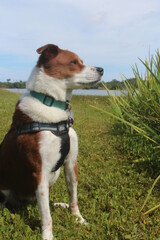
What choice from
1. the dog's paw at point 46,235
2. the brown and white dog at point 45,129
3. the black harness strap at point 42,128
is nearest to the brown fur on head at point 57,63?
the brown and white dog at point 45,129

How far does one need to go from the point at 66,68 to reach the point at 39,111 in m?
0.48

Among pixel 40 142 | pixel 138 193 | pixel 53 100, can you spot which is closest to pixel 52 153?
pixel 40 142

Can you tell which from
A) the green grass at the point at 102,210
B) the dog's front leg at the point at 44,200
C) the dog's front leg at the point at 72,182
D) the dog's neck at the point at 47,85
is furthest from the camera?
the dog's front leg at the point at 72,182

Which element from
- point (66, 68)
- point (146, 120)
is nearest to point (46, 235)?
point (66, 68)

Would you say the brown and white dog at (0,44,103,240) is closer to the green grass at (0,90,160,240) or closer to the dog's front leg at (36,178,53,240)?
the dog's front leg at (36,178,53,240)

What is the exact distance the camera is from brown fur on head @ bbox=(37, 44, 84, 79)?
98.0 inches

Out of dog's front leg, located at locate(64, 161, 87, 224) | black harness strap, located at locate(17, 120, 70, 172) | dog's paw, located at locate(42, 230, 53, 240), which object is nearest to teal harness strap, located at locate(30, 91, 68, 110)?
black harness strap, located at locate(17, 120, 70, 172)

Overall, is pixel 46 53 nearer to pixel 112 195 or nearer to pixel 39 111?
pixel 39 111

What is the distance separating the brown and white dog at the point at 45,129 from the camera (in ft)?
7.77

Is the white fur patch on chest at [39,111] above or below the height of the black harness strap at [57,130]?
above

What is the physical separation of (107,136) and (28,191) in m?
4.34

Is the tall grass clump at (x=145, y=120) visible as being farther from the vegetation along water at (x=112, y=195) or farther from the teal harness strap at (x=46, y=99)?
the teal harness strap at (x=46, y=99)

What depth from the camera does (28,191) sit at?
2.69 metres

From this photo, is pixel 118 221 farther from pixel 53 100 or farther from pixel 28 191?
pixel 53 100
